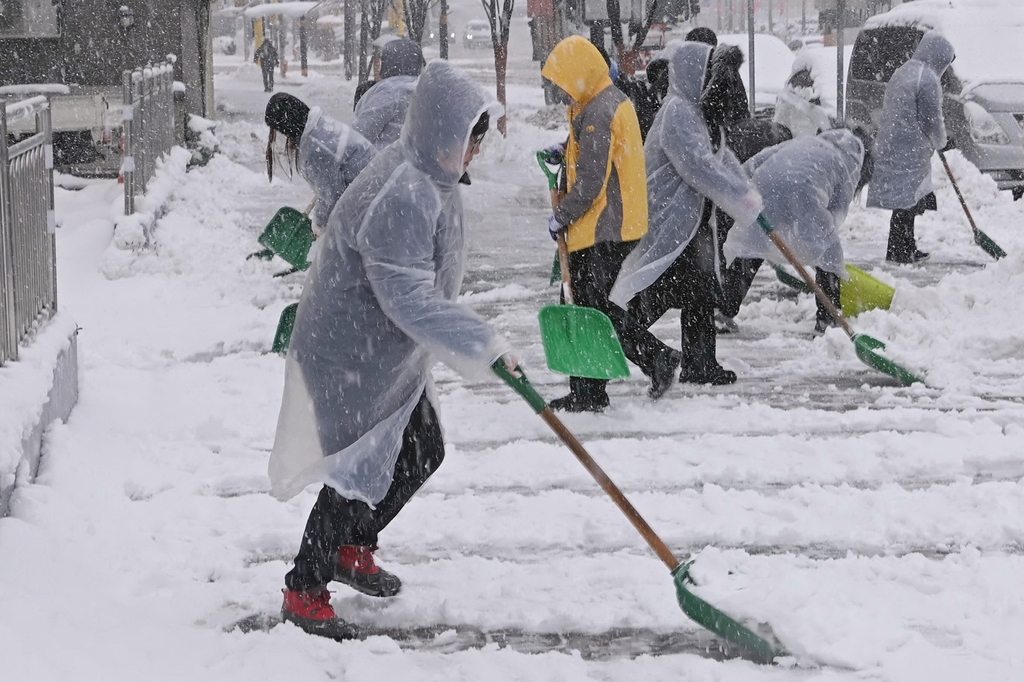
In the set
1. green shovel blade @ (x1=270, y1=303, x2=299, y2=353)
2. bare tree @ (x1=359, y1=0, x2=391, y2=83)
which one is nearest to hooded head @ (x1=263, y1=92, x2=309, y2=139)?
green shovel blade @ (x1=270, y1=303, x2=299, y2=353)

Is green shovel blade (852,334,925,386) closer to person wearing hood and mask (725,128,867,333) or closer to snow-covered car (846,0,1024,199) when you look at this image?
person wearing hood and mask (725,128,867,333)

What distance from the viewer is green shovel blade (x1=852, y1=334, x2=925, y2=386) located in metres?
6.61

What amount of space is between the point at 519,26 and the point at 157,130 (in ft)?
200

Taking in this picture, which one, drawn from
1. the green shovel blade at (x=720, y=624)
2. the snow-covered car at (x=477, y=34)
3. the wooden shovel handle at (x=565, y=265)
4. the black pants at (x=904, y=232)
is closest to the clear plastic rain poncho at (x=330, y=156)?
the wooden shovel handle at (x=565, y=265)

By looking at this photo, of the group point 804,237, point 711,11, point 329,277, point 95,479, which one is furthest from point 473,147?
point 711,11

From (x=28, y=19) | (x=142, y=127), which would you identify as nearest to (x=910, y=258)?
(x=142, y=127)

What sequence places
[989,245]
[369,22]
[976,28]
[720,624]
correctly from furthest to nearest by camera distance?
[369,22]
[976,28]
[989,245]
[720,624]

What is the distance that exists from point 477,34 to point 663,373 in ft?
184

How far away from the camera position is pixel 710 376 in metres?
6.72

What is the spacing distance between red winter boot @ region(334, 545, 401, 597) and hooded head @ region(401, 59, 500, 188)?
1.22 metres

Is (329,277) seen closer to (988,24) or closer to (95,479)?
(95,479)

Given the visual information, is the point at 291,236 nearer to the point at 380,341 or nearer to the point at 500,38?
the point at 380,341

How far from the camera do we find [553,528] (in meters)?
4.68

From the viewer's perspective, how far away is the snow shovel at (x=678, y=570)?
3551 millimetres
